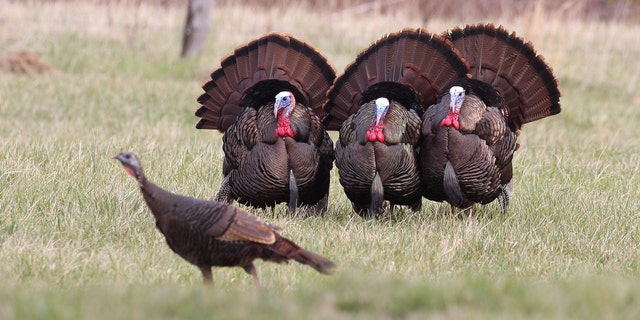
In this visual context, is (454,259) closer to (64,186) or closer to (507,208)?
(507,208)

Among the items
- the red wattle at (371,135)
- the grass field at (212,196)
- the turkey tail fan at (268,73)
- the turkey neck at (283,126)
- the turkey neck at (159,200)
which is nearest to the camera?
the grass field at (212,196)

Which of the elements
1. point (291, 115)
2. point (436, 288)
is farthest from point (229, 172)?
point (436, 288)

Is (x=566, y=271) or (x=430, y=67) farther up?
(x=430, y=67)

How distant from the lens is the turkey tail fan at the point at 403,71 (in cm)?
706

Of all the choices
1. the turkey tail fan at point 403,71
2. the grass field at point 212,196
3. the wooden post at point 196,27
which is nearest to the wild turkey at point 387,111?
the turkey tail fan at point 403,71

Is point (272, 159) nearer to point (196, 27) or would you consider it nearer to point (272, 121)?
point (272, 121)

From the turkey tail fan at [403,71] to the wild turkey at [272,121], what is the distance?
6.2 inches

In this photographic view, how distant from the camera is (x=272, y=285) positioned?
4.89 metres

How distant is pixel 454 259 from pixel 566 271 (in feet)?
1.96

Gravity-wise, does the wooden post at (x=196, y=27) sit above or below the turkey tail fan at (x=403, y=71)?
below

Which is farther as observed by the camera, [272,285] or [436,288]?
[272,285]

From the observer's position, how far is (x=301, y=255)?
4.59 m

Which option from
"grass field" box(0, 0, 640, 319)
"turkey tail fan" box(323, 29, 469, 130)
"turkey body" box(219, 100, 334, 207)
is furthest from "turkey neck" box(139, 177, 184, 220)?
"turkey tail fan" box(323, 29, 469, 130)

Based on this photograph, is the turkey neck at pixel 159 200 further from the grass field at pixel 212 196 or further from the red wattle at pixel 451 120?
the red wattle at pixel 451 120
